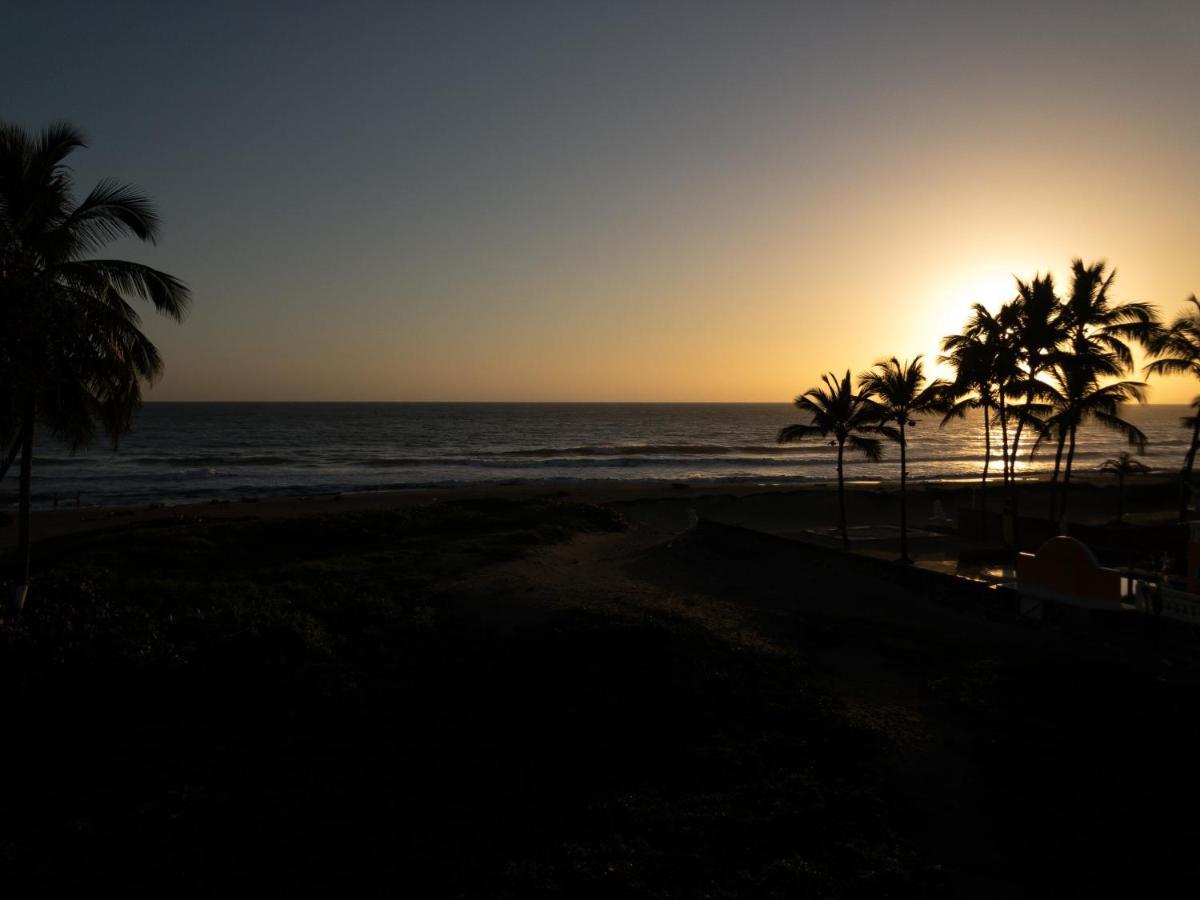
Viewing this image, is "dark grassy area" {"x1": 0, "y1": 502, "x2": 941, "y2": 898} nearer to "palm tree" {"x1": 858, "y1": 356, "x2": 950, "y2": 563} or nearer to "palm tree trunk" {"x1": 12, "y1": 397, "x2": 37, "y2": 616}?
"palm tree trunk" {"x1": 12, "y1": 397, "x2": 37, "y2": 616}

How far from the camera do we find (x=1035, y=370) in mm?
22219

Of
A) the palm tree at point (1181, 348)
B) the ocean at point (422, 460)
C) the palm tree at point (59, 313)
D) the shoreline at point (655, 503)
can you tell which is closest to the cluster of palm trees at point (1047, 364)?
the palm tree at point (1181, 348)

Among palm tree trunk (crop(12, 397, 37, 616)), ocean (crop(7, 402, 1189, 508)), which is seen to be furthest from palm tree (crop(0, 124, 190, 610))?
ocean (crop(7, 402, 1189, 508))

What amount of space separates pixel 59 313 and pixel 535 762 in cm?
850

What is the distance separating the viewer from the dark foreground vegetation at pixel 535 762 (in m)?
6.21

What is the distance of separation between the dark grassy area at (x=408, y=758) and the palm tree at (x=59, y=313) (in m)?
2.66

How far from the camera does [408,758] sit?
807cm

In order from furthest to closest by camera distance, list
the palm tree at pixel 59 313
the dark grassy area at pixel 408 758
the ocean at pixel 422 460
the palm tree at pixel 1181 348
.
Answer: the ocean at pixel 422 460 → the palm tree at pixel 1181 348 → the palm tree at pixel 59 313 → the dark grassy area at pixel 408 758

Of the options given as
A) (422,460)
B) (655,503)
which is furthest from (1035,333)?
(422,460)

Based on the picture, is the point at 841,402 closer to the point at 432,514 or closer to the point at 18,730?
the point at 432,514

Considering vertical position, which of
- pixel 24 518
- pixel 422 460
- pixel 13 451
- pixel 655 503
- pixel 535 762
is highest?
pixel 13 451

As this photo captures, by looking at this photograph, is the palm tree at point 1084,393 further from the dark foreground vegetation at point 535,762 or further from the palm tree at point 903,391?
the dark foreground vegetation at point 535,762

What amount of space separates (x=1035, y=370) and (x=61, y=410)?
23.5 meters

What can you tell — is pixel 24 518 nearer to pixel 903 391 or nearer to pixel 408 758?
pixel 408 758
